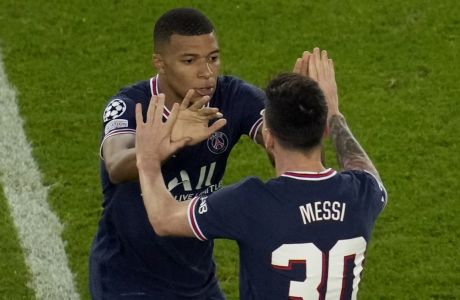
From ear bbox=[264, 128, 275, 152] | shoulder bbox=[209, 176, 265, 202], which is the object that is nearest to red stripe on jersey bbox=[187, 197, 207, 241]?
shoulder bbox=[209, 176, 265, 202]

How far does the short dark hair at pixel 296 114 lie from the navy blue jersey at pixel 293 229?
14 centimetres

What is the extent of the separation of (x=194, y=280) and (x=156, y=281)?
0.21 metres

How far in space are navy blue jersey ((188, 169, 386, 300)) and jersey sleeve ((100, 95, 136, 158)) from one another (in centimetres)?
97

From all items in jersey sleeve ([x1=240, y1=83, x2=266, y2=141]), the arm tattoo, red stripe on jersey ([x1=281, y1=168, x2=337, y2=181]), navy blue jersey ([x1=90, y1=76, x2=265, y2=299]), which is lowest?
navy blue jersey ([x1=90, y1=76, x2=265, y2=299])

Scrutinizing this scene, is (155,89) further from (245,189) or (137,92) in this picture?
(245,189)

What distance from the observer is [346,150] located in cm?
531

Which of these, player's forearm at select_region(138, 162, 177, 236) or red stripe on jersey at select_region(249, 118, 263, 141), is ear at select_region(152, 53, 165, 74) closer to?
red stripe on jersey at select_region(249, 118, 263, 141)

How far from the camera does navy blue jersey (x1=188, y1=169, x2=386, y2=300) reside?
471cm

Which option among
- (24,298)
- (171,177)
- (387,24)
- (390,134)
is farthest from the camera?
(387,24)

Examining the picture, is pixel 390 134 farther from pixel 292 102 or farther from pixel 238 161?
pixel 292 102

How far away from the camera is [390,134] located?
9641 mm

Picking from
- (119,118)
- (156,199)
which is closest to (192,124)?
(156,199)

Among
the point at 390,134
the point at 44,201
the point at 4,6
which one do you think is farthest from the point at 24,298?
the point at 4,6

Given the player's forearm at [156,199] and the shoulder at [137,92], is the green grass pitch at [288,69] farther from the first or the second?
the player's forearm at [156,199]
